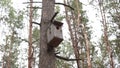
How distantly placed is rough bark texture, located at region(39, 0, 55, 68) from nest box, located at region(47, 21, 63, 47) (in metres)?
0.09

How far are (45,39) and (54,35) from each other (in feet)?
0.77

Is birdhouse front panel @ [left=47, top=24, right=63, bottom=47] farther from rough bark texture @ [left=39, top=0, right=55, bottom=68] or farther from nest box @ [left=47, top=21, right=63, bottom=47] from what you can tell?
rough bark texture @ [left=39, top=0, right=55, bottom=68]

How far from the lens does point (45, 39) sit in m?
3.14

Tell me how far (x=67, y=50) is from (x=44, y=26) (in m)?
15.7

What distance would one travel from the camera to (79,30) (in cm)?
1423

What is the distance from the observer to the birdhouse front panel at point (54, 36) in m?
2.96

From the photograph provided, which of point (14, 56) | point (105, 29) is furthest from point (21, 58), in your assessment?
point (105, 29)

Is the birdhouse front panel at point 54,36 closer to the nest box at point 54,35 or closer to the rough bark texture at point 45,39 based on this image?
the nest box at point 54,35

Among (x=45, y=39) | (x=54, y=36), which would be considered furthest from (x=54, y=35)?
(x=45, y=39)

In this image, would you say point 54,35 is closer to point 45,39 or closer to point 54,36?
point 54,36

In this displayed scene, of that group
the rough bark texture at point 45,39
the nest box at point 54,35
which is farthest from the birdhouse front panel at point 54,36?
the rough bark texture at point 45,39

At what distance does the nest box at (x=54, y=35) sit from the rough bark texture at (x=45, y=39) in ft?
0.30

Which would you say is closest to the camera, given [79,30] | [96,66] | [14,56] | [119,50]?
[79,30]

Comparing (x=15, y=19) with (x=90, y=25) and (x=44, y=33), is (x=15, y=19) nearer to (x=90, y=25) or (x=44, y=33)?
(x=90, y=25)
